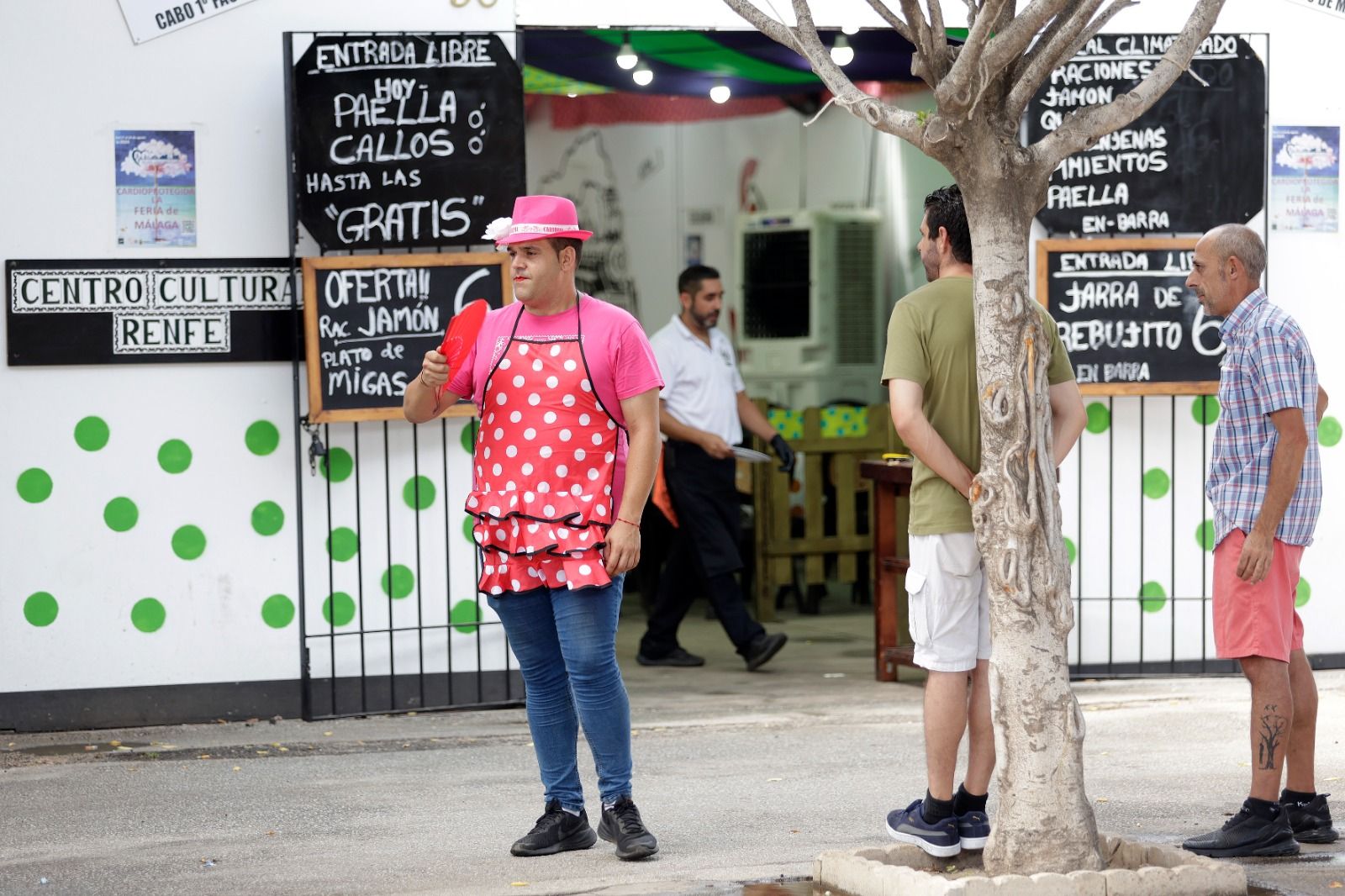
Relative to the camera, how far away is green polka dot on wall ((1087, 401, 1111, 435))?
309 inches

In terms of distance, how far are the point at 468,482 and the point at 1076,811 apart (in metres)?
3.68

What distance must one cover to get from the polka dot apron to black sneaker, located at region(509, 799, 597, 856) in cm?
69

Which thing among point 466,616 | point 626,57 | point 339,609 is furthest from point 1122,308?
point 339,609

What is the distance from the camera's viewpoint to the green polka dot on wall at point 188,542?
7.15 metres

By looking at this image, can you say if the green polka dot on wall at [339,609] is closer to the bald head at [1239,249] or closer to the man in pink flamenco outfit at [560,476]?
the man in pink flamenco outfit at [560,476]

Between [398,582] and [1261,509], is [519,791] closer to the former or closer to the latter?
[398,582]

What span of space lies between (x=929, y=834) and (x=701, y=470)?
4162mm

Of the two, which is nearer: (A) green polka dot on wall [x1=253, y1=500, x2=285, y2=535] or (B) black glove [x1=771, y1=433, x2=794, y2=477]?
(A) green polka dot on wall [x1=253, y1=500, x2=285, y2=535]

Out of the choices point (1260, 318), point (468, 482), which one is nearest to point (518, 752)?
point (468, 482)

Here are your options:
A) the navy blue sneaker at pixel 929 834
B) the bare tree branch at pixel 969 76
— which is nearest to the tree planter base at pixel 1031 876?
the navy blue sneaker at pixel 929 834

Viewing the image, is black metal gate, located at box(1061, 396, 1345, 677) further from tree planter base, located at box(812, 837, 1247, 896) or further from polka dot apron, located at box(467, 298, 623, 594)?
polka dot apron, located at box(467, 298, 623, 594)

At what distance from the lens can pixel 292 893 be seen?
464 cm

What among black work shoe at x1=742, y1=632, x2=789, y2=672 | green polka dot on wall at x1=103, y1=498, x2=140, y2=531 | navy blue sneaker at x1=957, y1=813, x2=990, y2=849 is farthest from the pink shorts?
green polka dot on wall at x1=103, y1=498, x2=140, y2=531

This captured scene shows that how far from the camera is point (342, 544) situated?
7266mm
